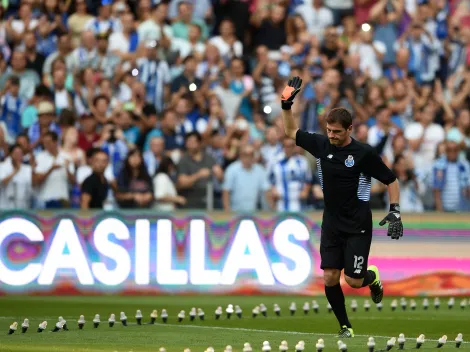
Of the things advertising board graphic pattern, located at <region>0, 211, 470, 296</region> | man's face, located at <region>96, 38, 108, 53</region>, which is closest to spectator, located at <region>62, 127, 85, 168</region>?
advertising board graphic pattern, located at <region>0, 211, 470, 296</region>

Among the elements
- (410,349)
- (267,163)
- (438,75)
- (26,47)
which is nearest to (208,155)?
(267,163)

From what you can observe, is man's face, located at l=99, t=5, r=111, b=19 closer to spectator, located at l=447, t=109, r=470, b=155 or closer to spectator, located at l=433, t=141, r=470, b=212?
spectator, located at l=447, t=109, r=470, b=155

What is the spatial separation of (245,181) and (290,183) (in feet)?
2.46

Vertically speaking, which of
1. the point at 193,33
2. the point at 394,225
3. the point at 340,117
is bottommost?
the point at 394,225

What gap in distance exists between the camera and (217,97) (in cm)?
2131

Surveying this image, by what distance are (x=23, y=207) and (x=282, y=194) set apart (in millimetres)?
4195

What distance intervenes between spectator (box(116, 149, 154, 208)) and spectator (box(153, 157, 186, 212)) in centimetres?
11

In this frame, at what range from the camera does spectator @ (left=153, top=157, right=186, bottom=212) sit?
18.9m

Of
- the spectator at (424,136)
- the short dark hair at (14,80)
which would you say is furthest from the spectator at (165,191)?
the spectator at (424,136)

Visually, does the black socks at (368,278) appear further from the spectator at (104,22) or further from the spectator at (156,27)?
the spectator at (104,22)

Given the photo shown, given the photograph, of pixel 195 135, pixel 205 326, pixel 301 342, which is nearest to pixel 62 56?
pixel 195 135

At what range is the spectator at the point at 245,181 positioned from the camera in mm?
19156

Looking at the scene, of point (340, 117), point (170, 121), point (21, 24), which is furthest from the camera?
point (21, 24)

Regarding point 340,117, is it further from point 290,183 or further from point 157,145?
point 157,145
